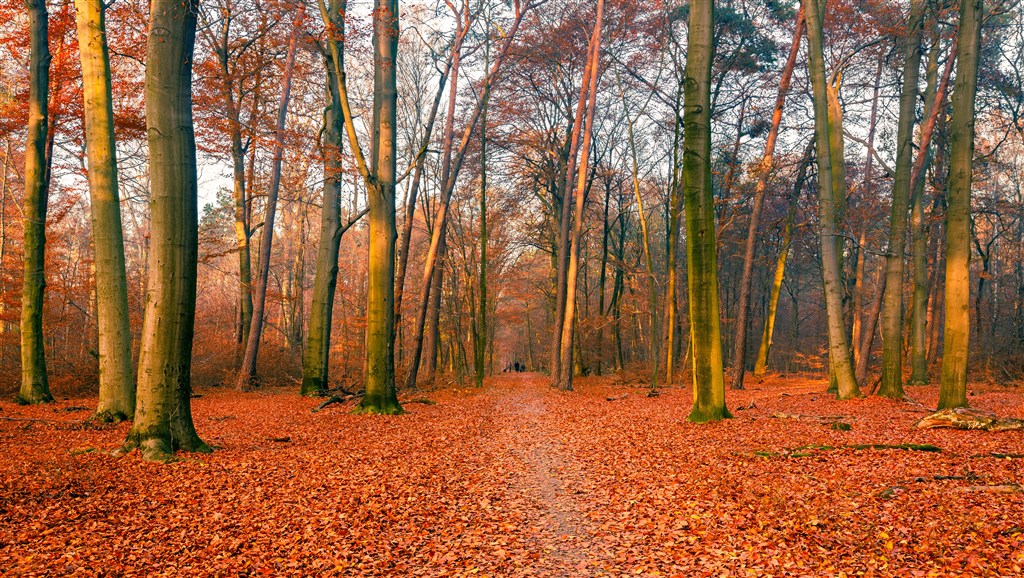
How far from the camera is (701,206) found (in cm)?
1011

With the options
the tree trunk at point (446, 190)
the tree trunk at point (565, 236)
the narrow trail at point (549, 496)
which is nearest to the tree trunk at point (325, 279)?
the tree trunk at point (446, 190)

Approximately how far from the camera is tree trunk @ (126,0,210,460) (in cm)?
681

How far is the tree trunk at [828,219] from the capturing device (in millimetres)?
12750

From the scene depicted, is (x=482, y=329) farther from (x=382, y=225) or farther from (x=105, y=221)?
(x=105, y=221)

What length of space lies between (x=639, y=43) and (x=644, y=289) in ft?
39.1

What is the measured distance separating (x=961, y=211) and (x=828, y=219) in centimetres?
462

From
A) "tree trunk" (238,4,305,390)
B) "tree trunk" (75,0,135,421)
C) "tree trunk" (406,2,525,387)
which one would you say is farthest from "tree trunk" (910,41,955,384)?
"tree trunk" (75,0,135,421)

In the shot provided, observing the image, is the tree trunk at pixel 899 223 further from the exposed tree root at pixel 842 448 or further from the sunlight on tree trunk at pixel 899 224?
the exposed tree root at pixel 842 448

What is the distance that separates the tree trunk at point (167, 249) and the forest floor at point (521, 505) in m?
0.55

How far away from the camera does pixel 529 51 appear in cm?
1980

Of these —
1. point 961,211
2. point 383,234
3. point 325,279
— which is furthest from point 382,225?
point 961,211

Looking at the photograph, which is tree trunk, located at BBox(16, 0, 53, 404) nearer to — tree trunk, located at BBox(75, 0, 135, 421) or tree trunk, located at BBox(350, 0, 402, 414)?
tree trunk, located at BBox(75, 0, 135, 421)

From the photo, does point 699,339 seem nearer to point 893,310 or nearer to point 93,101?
point 893,310

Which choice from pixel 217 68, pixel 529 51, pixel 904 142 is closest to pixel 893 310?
pixel 904 142
